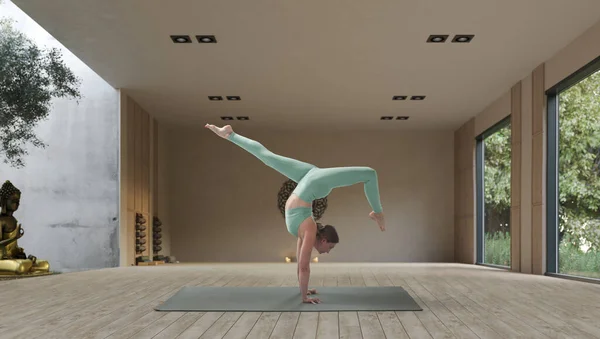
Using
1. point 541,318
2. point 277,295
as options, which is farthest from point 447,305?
point 277,295

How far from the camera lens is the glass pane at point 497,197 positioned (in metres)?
11.0

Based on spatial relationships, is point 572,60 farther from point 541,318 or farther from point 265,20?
point 541,318

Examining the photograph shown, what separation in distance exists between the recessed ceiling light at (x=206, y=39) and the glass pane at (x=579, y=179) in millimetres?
4596

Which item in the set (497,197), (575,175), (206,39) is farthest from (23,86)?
(497,197)

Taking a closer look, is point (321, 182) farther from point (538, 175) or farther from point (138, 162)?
point (138, 162)

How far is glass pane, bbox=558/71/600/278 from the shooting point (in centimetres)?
744

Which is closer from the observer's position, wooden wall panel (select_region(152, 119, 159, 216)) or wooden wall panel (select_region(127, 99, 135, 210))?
wooden wall panel (select_region(127, 99, 135, 210))

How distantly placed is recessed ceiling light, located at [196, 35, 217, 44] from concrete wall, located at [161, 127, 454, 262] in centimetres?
656

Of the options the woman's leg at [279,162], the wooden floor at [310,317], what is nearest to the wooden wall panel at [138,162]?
the wooden floor at [310,317]

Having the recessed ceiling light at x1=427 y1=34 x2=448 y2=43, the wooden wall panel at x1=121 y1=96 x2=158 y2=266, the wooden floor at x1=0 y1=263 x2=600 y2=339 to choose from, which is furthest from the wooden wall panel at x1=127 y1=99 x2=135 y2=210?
the recessed ceiling light at x1=427 y1=34 x2=448 y2=43

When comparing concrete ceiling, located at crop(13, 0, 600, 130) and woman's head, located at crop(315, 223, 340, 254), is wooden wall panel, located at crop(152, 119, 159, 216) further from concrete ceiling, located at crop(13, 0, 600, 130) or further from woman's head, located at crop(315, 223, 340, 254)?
woman's head, located at crop(315, 223, 340, 254)

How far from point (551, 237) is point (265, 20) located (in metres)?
4.83

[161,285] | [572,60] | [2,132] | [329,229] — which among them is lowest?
[161,285]

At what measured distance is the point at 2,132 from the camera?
9492 mm
